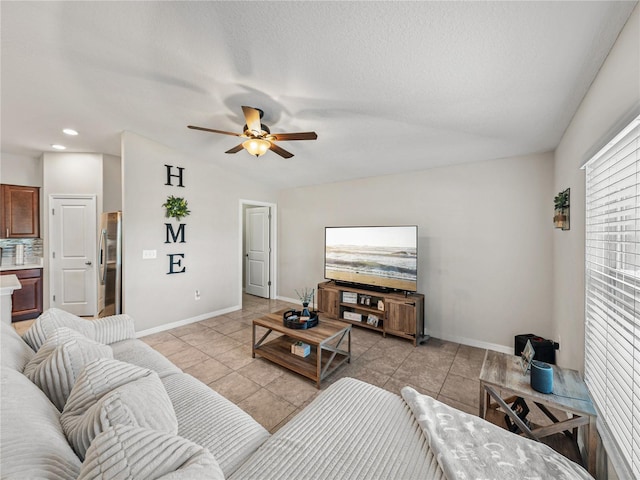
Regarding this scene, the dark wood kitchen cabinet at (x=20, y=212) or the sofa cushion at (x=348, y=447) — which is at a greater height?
the dark wood kitchen cabinet at (x=20, y=212)

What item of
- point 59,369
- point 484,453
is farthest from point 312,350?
point 59,369

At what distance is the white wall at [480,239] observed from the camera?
2.90m

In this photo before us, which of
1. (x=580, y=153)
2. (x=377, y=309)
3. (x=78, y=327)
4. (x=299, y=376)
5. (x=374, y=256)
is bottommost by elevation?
(x=299, y=376)

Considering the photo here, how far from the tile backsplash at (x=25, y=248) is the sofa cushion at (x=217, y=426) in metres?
4.89

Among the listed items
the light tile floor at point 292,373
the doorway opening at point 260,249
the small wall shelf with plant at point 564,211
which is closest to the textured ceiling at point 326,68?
the small wall shelf with plant at point 564,211

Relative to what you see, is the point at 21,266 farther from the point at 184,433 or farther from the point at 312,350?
the point at 184,433

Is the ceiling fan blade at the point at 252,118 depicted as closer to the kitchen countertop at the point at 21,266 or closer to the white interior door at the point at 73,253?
the white interior door at the point at 73,253

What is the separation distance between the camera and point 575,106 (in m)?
1.89

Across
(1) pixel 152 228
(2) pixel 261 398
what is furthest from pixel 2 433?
(1) pixel 152 228

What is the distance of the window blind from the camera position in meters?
1.01

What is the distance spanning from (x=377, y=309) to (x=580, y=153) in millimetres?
2718

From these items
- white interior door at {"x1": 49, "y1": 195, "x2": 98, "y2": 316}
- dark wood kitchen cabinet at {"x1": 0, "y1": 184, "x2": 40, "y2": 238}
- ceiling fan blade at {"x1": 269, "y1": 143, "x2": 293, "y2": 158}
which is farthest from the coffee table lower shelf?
dark wood kitchen cabinet at {"x1": 0, "y1": 184, "x2": 40, "y2": 238}

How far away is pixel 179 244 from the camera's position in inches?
155

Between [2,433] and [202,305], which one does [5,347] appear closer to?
[2,433]
